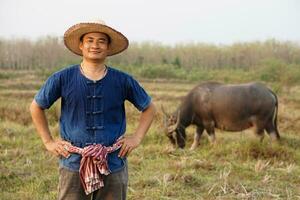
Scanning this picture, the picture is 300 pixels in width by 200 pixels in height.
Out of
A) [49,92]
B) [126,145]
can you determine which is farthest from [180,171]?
[49,92]

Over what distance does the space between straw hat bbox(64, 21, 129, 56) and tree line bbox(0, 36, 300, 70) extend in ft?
117

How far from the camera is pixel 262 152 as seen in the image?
6945 mm

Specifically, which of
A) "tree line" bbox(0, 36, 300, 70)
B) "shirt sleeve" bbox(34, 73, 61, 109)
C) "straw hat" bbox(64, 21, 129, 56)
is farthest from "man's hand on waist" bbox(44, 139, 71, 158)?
"tree line" bbox(0, 36, 300, 70)

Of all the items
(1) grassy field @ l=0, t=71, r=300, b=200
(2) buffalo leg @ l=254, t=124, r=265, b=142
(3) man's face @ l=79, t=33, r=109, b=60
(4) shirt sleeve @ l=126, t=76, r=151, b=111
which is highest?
(3) man's face @ l=79, t=33, r=109, b=60

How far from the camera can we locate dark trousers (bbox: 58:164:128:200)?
2.63 metres

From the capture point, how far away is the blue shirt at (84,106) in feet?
8.41

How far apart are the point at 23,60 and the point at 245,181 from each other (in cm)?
3740

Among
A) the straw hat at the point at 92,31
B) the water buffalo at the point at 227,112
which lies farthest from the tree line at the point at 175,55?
the straw hat at the point at 92,31

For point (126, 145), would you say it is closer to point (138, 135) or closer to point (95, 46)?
point (138, 135)

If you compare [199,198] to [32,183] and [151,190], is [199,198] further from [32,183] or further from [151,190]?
[32,183]

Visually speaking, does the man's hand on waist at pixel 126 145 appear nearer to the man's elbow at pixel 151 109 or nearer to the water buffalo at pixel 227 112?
the man's elbow at pixel 151 109

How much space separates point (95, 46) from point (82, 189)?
855 millimetres

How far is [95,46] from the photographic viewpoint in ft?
8.47

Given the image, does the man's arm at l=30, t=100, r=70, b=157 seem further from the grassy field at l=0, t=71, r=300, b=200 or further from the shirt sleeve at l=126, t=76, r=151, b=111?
the grassy field at l=0, t=71, r=300, b=200
